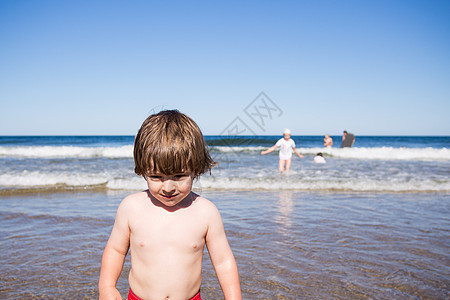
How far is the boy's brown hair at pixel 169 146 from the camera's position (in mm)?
1426

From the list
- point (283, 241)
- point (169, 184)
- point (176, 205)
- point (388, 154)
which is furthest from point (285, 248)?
point (388, 154)

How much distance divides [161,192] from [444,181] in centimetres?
954

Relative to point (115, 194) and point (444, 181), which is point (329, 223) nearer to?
point (115, 194)

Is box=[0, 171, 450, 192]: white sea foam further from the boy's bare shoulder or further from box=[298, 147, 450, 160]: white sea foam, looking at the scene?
box=[298, 147, 450, 160]: white sea foam

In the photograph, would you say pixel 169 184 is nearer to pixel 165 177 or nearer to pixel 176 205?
pixel 165 177

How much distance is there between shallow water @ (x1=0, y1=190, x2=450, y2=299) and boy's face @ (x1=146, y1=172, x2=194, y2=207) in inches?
59.3

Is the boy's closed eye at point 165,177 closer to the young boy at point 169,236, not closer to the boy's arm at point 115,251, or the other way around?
the young boy at point 169,236

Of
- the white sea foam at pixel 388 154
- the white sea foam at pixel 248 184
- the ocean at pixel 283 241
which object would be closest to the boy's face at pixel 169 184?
the ocean at pixel 283 241

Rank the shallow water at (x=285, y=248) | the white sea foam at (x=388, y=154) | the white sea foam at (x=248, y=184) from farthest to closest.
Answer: the white sea foam at (x=388, y=154)
the white sea foam at (x=248, y=184)
the shallow water at (x=285, y=248)

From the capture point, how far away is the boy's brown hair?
1426mm

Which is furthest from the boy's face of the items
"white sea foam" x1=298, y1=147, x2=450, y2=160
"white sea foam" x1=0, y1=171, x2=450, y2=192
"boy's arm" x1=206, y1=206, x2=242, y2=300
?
"white sea foam" x1=298, y1=147, x2=450, y2=160

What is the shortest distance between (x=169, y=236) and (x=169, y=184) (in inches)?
12.9

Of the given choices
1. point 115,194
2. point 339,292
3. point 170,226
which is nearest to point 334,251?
point 339,292

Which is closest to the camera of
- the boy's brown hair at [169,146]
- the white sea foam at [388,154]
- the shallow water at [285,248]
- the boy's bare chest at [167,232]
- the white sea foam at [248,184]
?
the boy's brown hair at [169,146]
